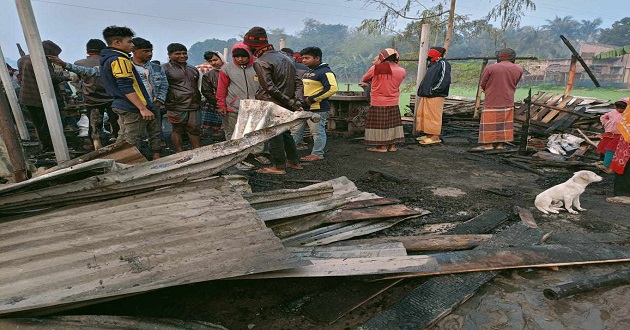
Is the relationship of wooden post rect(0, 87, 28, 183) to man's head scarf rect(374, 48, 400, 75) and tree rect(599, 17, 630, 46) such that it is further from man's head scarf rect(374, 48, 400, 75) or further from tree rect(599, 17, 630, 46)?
tree rect(599, 17, 630, 46)

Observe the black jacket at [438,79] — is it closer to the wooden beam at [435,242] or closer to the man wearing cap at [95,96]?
the wooden beam at [435,242]

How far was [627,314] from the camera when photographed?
84.2 inches

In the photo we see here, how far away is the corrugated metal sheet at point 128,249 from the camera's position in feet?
5.29

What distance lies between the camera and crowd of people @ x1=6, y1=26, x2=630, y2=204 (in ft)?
14.1

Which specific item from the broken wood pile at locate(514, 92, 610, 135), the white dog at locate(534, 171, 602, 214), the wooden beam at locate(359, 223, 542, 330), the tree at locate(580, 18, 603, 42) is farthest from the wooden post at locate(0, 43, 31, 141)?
the tree at locate(580, 18, 603, 42)

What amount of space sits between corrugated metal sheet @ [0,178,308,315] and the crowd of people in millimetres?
2348

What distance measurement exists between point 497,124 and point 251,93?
5189 mm

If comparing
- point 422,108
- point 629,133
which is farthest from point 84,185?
point 422,108

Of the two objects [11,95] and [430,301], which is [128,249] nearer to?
[430,301]

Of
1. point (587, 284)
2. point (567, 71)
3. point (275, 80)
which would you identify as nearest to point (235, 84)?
point (275, 80)

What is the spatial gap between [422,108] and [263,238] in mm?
6623

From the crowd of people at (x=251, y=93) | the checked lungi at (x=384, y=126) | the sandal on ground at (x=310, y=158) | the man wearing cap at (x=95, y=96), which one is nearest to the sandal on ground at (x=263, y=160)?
the crowd of people at (x=251, y=93)

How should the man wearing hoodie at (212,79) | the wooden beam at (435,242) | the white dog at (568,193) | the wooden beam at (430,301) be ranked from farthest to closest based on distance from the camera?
the man wearing hoodie at (212,79)
the white dog at (568,193)
the wooden beam at (435,242)
the wooden beam at (430,301)

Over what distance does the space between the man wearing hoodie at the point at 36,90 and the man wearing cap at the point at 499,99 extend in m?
8.09
